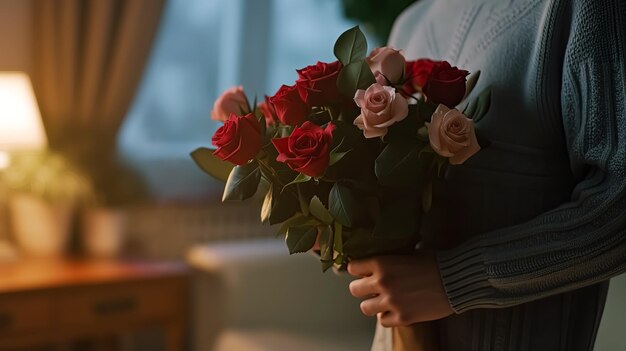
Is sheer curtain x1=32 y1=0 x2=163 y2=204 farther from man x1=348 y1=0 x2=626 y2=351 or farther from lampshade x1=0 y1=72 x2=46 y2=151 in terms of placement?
man x1=348 y1=0 x2=626 y2=351

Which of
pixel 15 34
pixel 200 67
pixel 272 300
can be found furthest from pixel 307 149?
pixel 200 67

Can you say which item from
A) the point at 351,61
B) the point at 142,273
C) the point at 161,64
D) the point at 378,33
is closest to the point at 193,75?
the point at 161,64

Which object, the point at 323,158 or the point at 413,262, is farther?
the point at 413,262

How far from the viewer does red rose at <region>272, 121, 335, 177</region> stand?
3.19ft

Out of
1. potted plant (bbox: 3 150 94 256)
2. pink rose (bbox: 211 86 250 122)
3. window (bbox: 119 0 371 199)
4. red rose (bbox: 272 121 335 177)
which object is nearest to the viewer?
red rose (bbox: 272 121 335 177)

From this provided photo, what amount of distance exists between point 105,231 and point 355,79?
1.93m

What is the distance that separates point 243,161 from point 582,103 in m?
0.43

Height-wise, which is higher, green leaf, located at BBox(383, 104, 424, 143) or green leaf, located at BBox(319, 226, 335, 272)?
green leaf, located at BBox(383, 104, 424, 143)

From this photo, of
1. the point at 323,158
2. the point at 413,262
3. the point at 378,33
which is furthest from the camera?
the point at 378,33

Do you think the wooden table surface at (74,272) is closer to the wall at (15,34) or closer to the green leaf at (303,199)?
the wall at (15,34)

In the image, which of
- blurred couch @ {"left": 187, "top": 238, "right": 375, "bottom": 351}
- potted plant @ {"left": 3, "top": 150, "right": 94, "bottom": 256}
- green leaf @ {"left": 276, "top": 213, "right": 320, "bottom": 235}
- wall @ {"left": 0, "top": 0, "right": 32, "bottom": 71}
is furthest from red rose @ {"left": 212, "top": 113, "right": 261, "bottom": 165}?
wall @ {"left": 0, "top": 0, "right": 32, "bottom": 71}

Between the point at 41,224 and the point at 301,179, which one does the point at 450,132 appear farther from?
the point at 41,224

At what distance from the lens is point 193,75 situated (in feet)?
10.4

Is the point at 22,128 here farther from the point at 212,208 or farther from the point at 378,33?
the point at 378,33
